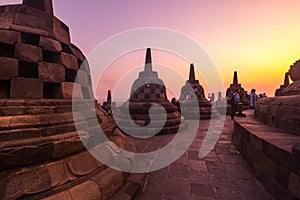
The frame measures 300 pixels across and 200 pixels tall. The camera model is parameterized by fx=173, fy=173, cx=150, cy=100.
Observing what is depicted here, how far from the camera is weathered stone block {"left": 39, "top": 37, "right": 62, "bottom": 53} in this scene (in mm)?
2843

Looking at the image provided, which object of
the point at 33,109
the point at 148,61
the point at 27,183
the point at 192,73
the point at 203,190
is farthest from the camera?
the point at 192,73

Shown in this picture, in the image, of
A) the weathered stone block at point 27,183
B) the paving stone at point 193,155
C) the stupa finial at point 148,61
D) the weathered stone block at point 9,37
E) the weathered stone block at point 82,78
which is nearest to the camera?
the weathered stone block at point 27,183

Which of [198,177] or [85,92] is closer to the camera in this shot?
[198,177]

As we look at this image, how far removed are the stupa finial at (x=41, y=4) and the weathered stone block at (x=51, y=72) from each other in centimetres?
115

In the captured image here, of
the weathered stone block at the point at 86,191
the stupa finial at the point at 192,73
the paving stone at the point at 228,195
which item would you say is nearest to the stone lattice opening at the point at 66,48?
the weathered stone block at the point at 86,191

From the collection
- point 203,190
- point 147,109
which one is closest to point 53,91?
point 203,190

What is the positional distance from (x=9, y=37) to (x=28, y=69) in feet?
1.66

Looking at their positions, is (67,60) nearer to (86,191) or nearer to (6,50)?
(6,50)

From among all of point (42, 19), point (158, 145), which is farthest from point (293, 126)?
point (42, 19)

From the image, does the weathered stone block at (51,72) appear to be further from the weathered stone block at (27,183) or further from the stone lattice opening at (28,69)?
the weathered stone block at (27,183)

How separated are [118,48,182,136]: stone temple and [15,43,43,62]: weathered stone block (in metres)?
5.15

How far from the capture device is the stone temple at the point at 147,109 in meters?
7.54

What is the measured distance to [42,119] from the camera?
7.91ft

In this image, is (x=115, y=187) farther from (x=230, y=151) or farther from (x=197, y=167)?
(x=230, y=151)
